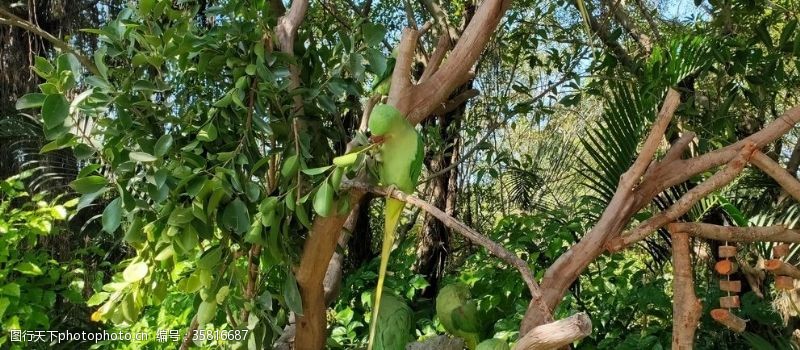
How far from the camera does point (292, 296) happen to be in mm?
1075

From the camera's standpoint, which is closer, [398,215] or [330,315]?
[398,215]

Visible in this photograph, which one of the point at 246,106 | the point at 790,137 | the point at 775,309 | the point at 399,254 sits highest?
the point at 790,137

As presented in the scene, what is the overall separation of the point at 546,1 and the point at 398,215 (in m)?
2.23

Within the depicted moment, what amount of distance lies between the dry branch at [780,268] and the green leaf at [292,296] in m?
0.73

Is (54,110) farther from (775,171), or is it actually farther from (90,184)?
(775,171)

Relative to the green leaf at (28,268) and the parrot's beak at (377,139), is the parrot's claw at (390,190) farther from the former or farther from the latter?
the green leaf at (28,268)

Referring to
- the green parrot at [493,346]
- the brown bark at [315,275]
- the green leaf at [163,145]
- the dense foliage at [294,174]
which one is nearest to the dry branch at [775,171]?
the dense foliage at [294,174]

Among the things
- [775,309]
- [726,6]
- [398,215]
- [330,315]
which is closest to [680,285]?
[398,215]

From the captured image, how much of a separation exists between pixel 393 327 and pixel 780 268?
24.1 inches

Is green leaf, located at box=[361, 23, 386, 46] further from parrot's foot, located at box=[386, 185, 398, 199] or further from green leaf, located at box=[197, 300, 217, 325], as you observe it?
green leaf, located at box=[197, 300, 217, 325]

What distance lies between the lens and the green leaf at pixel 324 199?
860 mm

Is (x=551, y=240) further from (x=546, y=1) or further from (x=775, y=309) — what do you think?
(x=546, y=1)

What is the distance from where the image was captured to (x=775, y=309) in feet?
5.54

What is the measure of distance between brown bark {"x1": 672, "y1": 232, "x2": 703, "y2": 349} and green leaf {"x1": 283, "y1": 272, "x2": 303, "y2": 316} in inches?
21.6
